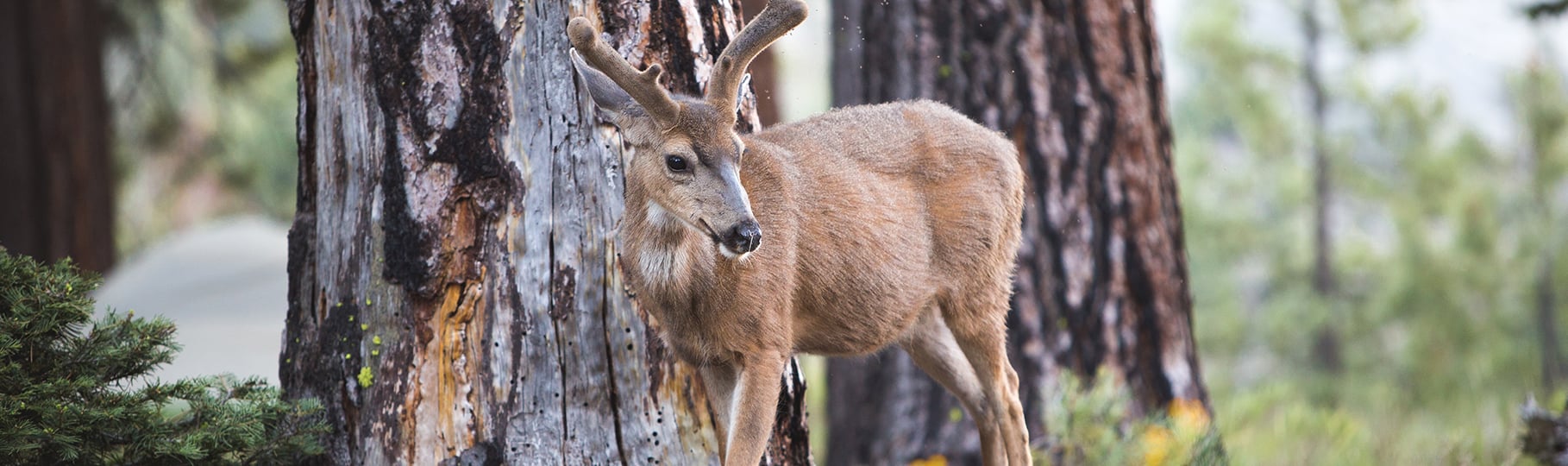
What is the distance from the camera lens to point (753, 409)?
4.18 meters

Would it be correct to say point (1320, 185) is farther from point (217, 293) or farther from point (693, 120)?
point (693, 120)

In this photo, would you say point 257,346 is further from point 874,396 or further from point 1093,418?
point 1093,418

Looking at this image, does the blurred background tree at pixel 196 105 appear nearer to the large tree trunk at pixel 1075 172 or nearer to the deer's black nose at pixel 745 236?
the large tree trunk at pixel 1075 172

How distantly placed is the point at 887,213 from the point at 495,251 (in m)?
1.27

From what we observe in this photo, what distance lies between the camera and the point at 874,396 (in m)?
7.94

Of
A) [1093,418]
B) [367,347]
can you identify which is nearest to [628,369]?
[367,347]

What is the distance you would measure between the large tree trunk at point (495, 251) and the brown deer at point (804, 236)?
28 cm

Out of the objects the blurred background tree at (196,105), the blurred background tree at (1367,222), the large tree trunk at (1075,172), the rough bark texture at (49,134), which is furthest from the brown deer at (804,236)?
the blurred background tree at (196,105)

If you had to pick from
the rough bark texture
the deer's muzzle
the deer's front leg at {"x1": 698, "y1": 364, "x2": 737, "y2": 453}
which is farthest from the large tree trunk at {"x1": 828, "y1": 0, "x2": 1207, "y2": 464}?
the rough bark texture

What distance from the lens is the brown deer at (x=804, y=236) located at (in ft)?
12.6

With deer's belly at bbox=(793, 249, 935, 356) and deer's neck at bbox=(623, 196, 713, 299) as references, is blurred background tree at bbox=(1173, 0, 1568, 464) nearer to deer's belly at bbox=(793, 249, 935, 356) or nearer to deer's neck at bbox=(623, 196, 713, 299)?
deer's belly at bbox=(793, 249, 935, 356)

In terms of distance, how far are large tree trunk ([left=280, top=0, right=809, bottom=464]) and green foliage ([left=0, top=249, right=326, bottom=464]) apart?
0.36 metres

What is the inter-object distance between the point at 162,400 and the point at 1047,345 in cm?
450

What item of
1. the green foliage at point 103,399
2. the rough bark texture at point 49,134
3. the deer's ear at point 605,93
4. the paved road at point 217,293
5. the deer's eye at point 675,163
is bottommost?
the green foliage at point 103,399
